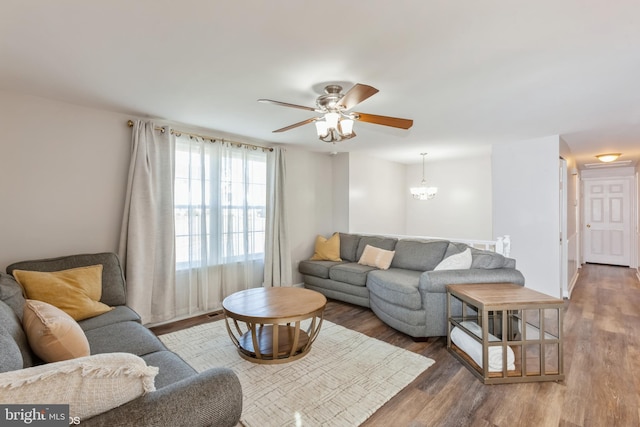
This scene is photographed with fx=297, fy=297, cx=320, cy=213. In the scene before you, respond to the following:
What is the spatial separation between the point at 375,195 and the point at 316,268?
2126mm

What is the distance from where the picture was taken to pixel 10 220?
8.64ft

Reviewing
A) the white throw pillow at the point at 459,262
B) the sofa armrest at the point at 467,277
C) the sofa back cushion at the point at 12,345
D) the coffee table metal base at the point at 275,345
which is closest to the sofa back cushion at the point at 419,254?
the white throw pillow at the point at 459,262

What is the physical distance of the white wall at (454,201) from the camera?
5758 mm

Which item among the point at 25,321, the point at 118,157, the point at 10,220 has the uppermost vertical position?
the point at 118,157

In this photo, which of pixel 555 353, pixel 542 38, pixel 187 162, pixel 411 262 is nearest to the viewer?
pixel 542 38

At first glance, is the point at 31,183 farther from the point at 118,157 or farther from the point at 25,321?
the point at 25,321

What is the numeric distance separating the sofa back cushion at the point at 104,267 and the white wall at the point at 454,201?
18.5 ft

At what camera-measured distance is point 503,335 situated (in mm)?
2248

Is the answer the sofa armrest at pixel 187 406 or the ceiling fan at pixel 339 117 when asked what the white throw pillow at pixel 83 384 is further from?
the ceiling fan at pixel 339 117

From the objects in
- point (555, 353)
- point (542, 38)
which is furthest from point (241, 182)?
point (555, 353)

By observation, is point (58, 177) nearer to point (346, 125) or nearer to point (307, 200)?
point (346, 125)

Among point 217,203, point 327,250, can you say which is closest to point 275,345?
point 217,203

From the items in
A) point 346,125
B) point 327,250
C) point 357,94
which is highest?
point 357,94

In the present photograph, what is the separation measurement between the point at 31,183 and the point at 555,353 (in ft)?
16.8
